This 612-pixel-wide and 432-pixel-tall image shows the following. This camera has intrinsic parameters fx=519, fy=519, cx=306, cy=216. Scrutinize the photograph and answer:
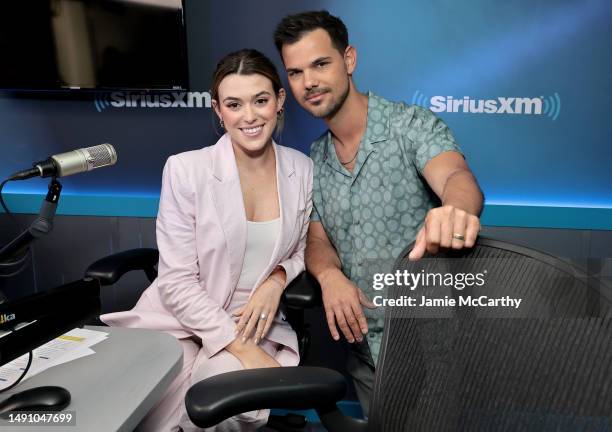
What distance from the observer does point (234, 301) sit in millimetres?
1660

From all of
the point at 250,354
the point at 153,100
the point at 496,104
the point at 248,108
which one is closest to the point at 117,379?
the point at 250,354

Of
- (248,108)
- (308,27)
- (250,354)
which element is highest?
(308,27)

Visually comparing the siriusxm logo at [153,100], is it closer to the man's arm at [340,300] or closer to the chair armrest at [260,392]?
the man's arm at [340,300]

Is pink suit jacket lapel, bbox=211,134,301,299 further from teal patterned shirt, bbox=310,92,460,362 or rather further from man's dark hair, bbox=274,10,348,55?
man's dark hair, bbox=274,10,348,55

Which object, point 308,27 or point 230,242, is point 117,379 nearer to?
point 230,242

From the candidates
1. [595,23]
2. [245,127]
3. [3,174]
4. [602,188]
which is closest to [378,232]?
[245,127]

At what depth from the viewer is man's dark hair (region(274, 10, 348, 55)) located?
1.68 m

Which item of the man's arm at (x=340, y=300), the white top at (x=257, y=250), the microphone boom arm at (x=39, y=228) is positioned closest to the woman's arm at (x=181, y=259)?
the white top at (x=257, y=250)

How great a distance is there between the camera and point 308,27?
1.68 m

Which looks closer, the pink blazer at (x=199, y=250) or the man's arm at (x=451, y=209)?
the man's arm at (x=451, y=209)

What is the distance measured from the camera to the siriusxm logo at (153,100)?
96.0 inches

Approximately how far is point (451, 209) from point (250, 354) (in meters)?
0.85

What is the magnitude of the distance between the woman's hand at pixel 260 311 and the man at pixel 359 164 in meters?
0.15

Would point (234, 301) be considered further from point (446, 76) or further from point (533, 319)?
point (446, 76)
